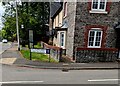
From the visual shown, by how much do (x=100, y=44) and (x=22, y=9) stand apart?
25.2m

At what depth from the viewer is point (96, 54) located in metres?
15.5

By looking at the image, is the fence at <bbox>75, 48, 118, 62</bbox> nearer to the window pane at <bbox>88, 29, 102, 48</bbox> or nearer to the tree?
the window pane at <bbox>88, 29, 102, 48</bbox>

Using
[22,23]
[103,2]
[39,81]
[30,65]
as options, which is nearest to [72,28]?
[103,2]

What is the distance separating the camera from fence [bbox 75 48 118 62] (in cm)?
1525

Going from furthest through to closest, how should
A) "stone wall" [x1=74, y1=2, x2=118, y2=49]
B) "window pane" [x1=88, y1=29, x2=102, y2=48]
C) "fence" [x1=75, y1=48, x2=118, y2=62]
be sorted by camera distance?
1. "window pane" [x1=88, y1=29, x2=102, y2=48]
2. "stone wall" [x1=74, y1=2, x2=118, y2=49]
3. "fence" [x1=75, y1=48, x2=118, y2=62]

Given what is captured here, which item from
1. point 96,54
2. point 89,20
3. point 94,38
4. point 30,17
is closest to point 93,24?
point 89,20

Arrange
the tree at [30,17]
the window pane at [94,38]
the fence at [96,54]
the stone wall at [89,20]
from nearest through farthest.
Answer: the fence at [96,54] → the stone wall at [89,20] → the window pane at [94,38] → the tree at [30,17]

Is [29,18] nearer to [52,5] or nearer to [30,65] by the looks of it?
[52,5]

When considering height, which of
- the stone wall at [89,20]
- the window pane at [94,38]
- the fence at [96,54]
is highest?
the stone wall at [89,20]

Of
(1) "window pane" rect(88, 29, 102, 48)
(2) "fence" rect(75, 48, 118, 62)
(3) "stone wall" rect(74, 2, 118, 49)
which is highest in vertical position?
(3) "stone wall" rect(74, 2, 118, 49)

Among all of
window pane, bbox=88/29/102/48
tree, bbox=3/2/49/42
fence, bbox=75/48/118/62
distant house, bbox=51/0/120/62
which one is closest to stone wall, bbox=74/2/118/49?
distant house, bbox=51/0/120/62

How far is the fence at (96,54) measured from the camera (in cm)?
1525

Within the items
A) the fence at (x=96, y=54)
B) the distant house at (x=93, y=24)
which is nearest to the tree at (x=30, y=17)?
the distant house at (x=93, y=24)

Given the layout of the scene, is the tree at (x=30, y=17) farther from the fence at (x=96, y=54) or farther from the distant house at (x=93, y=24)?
the fence at (x=96, y=54)
